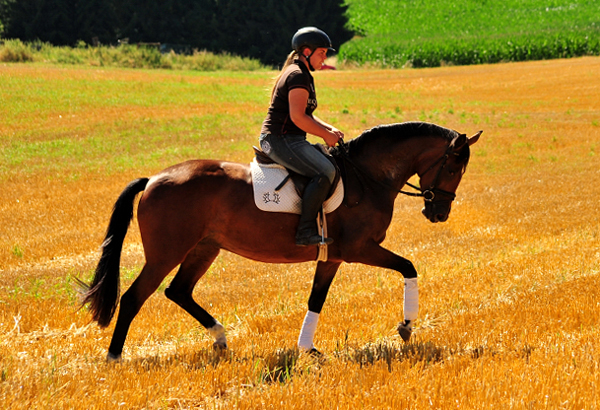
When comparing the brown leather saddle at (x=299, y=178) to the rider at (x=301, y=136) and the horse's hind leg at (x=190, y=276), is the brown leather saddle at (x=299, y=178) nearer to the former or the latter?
the rider at (x=301, y=136)

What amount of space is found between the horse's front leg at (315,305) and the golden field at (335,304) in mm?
151

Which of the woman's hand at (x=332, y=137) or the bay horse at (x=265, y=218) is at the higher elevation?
the woman's hand at (x=332, y=137)

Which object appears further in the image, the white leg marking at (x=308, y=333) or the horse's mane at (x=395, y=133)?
the horse's mane at (x=395, y=133)

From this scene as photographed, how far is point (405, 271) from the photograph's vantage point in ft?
20.0

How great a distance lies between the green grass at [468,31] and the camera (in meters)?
52.1

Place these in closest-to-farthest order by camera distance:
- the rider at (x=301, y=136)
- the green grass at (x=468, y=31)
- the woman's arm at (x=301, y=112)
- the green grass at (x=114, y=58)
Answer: the woman's arm at (x=301, y=112)
the rider at (x=301, y=136)
the green grass at (x=114, y=58)
the green grass at (x=468, y=31)

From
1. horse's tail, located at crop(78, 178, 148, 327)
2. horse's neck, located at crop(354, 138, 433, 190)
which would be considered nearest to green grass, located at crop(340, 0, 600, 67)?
horse's neck, located at crop(354, 138, 433, 190)

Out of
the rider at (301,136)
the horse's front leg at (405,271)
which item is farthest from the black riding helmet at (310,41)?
the horse's front leg at (405,271)

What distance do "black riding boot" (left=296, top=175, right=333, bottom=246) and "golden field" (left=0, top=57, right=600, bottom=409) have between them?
3.41 feet

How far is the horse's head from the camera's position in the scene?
6.39 meters

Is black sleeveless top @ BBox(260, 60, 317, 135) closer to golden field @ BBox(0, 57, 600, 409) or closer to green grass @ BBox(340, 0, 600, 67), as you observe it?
golden field @ BBox(0, 57, 600, 409)

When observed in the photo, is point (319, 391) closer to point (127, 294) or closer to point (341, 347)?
point (341, 347)

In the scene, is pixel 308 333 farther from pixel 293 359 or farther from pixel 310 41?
pixel 310 41

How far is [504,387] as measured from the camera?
15.6 ft
